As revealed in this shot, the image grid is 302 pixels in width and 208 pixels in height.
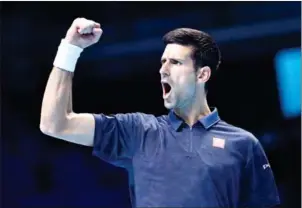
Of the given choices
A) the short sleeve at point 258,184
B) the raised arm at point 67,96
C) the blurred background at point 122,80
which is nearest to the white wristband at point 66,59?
the raised arm at point 67,96

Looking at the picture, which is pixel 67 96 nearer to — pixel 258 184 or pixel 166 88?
pixel 166 88

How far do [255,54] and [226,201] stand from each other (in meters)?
2.71

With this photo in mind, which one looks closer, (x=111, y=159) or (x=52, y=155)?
(x=111, y=159)

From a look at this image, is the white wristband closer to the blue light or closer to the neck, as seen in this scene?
the neck

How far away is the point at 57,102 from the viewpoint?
1512 millimetres

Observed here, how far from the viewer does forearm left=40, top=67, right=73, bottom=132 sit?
1514mm

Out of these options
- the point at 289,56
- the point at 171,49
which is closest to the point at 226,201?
the point at 171,49

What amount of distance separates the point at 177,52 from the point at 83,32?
0.91 feet

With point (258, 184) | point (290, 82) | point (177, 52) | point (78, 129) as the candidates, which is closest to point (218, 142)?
point (258, 184)

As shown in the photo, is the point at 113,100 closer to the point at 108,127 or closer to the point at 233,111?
the point at 233,111

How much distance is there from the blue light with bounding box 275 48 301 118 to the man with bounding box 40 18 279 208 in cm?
231

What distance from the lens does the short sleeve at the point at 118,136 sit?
1580 mm

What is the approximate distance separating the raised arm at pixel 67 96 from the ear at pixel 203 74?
12.6 inches

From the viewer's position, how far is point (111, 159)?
1611 millimetres
